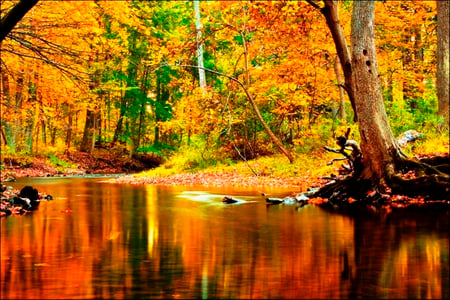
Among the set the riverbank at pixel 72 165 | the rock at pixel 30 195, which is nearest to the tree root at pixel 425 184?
the rock at pixel 30 195

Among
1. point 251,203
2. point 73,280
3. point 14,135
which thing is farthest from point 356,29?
point 14,135

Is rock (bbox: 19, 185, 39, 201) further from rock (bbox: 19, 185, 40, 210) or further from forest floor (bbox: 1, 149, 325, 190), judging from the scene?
forest floor (bbox: 1, 149, 325, 190)

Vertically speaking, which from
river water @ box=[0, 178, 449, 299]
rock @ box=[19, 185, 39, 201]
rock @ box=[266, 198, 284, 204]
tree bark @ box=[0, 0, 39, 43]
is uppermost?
tree bark @ box=[0, 0, 39, 43]

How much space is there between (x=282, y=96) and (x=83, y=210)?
41.7ft

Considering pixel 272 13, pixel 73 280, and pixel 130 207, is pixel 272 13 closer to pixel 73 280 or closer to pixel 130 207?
pixel 130 207

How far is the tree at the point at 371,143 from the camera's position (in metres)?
11.6

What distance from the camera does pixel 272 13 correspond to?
15.0 meters

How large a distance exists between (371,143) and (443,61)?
5446 millimetres

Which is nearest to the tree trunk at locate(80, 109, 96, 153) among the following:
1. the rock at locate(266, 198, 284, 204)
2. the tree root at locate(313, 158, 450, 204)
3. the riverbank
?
the riverbank

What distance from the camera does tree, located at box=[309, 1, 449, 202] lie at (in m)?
11.6

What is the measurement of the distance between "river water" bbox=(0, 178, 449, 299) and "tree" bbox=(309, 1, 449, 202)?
1.48m

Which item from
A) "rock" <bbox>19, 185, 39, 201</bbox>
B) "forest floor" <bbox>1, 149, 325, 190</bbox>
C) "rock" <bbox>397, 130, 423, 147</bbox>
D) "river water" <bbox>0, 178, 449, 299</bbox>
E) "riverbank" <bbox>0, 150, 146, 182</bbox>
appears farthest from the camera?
"riverbank" <bbox>0, 150, 146, 182</bbox>

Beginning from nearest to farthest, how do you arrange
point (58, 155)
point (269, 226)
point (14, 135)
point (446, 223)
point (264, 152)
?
point (446, 223) → point (269, 226) → point (264, 152) → point (14, 135) → point (58, 155)

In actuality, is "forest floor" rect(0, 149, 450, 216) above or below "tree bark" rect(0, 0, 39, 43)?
below
